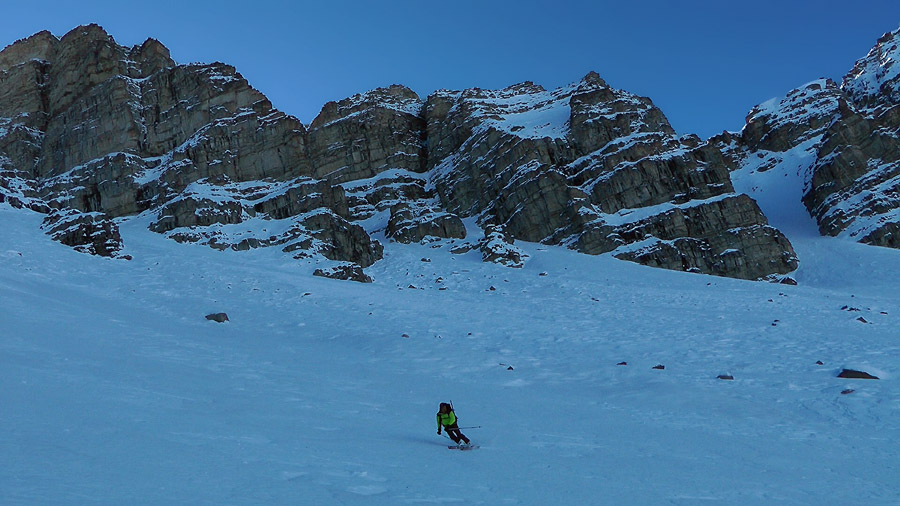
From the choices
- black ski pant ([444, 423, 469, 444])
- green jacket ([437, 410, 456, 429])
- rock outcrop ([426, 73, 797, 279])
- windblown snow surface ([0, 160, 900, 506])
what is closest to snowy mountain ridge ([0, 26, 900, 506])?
windblown snow surface ([0, 160, 900, 506])

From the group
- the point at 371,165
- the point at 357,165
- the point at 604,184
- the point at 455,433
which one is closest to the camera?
the point at 455,433

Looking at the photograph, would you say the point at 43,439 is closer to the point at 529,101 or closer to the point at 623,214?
the point at 623,214

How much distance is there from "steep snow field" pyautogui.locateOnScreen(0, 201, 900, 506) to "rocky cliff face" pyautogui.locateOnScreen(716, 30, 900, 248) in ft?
170

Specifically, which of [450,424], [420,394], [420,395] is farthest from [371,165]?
[450,424]

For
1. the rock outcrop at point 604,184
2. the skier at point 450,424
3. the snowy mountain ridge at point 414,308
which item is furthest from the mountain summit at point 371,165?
the skier at point 450,424

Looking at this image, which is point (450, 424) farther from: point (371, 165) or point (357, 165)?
point (371, 165)

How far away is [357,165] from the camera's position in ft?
292

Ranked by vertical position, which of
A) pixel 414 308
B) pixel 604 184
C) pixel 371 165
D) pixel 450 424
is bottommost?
pixel 450 424

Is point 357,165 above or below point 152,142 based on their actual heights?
below

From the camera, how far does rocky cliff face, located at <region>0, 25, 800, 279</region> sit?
65500 mm

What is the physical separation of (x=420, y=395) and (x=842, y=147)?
92.7m

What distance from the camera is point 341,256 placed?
5888 centimetres

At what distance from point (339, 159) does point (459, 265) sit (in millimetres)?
40709

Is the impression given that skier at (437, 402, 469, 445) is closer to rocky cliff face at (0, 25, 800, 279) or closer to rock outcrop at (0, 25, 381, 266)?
rocky cliff face at (0, 25, 800, 279)
